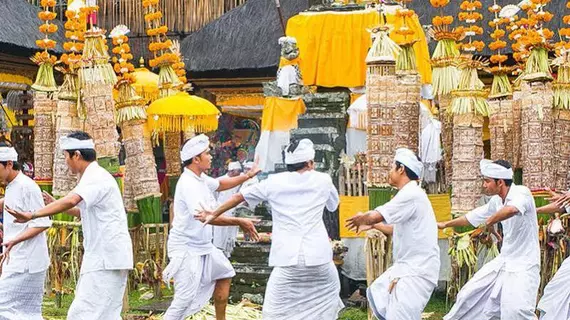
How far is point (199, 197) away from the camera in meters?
9.45

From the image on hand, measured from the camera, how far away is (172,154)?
14227 mm

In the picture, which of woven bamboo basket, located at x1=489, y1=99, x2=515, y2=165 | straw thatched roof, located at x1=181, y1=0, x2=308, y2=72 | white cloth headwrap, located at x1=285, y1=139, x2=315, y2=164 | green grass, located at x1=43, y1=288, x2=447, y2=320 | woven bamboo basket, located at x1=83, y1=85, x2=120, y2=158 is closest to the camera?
white cloth headwrap, located at x1=285, y1=139, x2=315, y2=164

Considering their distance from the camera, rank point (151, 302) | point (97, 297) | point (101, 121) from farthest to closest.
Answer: point (151, 302), point (101, 121), point (97, 297)

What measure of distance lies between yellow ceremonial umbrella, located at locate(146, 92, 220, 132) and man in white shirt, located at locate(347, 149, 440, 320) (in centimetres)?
526

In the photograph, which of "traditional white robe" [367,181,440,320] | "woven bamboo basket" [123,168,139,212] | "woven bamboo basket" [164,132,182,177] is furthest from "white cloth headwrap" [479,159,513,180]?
"woven bamboo basket" [164,132,182,177]

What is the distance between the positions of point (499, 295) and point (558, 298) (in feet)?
2.06

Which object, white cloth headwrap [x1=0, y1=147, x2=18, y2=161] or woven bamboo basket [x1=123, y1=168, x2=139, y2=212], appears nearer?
white cloth headwrap [x1=0, y1=147, x2=18, y2=161]

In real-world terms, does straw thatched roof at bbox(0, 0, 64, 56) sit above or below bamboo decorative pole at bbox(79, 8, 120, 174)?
above

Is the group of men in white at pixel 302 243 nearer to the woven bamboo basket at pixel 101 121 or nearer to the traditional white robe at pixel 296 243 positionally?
the traditional white robe at pixel 296 243

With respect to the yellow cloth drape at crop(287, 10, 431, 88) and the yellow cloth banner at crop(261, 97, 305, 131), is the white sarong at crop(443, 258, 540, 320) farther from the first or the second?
the yellow cloth banner at crop(261, 97, 305, 131)

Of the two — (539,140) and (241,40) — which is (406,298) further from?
(241,40)

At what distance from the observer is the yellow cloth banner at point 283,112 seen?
12852 mm

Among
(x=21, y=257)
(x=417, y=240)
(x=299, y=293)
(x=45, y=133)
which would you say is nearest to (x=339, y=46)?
(x=45, y=133)

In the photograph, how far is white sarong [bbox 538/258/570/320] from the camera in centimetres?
921
